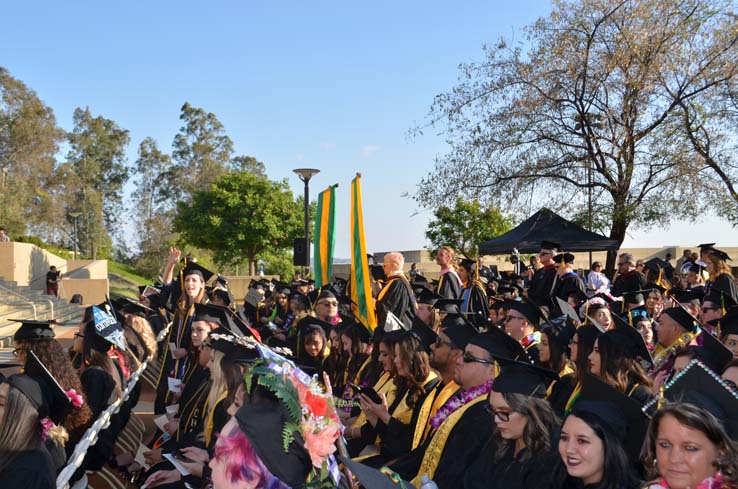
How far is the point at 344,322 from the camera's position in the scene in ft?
23.3

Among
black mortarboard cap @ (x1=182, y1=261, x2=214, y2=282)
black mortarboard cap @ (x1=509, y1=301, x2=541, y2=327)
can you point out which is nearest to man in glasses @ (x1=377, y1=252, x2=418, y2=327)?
black mortarboard cap @ (x1=182, y1=261, x2=214, y2=282)

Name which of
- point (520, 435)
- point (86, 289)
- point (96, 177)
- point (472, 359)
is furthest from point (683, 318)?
point (96, 177)

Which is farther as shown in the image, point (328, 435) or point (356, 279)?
point (356, 279)

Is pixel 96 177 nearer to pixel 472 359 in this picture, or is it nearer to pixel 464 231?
pixel 464 231

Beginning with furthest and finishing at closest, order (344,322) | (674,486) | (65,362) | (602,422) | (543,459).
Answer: (344,322) → (65,362) → (543,459) → (602,422) → (674,486)

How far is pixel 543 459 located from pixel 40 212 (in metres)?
47.5

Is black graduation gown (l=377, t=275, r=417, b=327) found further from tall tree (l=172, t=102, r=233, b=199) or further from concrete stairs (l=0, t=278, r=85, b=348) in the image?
tall tree (l=172, t=102, r=233, b=199)

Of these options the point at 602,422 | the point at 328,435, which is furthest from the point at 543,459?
the point at 328,435

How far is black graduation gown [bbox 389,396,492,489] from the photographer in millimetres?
3742

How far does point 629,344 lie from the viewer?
15.0 ft

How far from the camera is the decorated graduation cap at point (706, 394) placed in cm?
261

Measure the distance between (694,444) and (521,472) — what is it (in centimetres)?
100

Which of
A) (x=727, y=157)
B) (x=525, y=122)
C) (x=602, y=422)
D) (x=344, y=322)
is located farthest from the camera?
(x=525, y=122)

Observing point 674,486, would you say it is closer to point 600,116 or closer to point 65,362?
point 65,362
